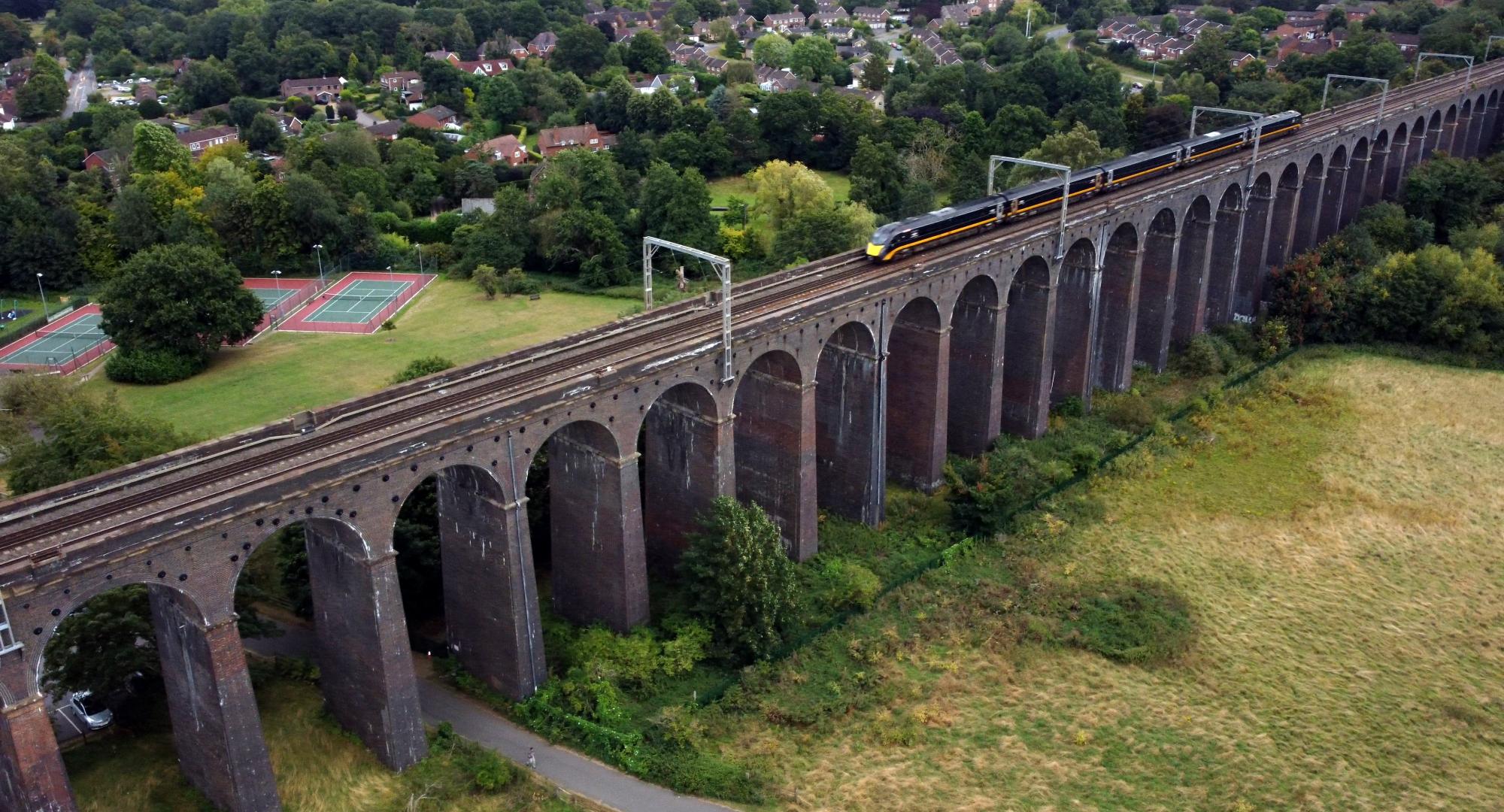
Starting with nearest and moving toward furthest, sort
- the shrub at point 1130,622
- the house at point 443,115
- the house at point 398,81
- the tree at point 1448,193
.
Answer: the shrub at point 1130,622 < the tree at point 1448,193 < the house at point 443,115 < the house at point 398,81

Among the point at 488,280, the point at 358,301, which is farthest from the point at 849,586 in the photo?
the point at 358,301

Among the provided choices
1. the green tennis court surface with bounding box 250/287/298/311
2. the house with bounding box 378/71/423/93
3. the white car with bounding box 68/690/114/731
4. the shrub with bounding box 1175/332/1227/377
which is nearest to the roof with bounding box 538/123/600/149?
the house with bounding box 378/71/423/93

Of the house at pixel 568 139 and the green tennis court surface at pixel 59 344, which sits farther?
the house at pixel 568 139

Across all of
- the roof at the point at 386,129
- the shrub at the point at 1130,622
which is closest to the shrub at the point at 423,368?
the shrub at the point at 1130,622

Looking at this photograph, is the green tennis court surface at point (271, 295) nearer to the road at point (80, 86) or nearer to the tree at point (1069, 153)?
the tree at point (1069, 153)

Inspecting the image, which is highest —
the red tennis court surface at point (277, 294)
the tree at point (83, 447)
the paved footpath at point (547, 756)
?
the tree at point (83, 447)

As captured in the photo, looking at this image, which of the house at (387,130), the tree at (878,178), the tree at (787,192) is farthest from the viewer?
the house at (387,130)

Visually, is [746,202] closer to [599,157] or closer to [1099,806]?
[599,157]

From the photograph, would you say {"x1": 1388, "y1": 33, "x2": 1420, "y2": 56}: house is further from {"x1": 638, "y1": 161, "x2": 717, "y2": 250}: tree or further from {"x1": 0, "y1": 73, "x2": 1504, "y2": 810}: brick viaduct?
{"x1": 638, "y1": 161, "x2": 717, "y2": 250}: tree

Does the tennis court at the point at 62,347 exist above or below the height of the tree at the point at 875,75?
below
